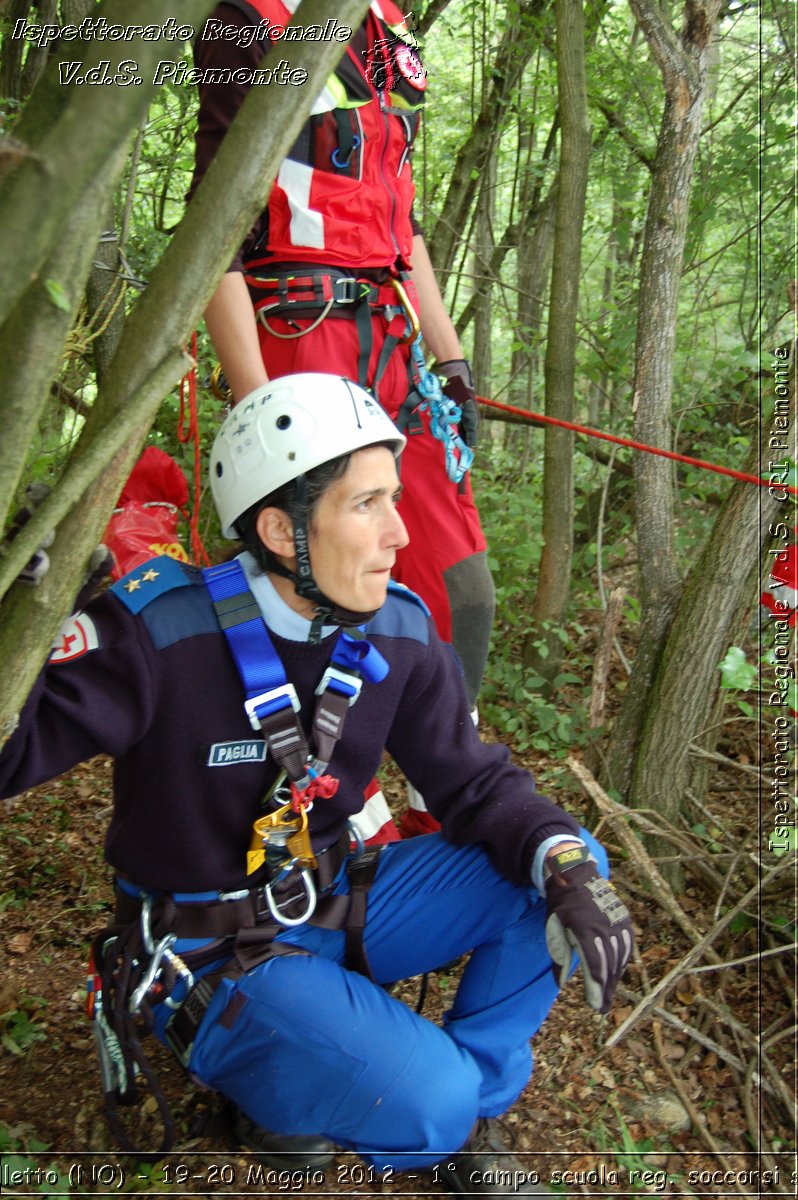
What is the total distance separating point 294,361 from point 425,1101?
210 cm

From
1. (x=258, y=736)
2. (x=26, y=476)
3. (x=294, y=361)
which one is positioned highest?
(x=294, y=361)

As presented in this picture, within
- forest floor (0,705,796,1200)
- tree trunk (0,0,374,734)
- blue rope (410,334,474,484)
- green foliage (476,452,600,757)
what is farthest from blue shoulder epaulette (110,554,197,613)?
green foliage (476,452,600,757)

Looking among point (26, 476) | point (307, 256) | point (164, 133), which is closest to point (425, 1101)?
point (26, 476)

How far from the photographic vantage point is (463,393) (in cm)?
350

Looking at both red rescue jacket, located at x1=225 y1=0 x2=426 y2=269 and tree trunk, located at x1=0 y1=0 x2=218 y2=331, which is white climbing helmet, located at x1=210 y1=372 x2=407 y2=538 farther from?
tree trunk, located at x1=0 y1=0 x2=218 y2=331

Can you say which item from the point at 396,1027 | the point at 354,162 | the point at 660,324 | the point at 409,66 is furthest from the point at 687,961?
the point at 409,66

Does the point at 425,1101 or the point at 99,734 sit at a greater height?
the point at 99,734

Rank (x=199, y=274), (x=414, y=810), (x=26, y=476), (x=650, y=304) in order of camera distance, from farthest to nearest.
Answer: (x=650, y=304), (x=414, y=810), (x=26, y=476), (x=199, y=274)

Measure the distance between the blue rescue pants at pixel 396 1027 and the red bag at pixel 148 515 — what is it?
1323 mm

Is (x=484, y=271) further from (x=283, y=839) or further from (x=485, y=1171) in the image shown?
(x=485, y=1171)

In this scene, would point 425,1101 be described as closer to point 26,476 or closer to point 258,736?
point 258,736

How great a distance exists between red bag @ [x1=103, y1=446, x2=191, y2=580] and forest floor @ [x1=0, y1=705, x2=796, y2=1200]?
48.5 inches

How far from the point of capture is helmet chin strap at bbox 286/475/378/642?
2361 millimetres

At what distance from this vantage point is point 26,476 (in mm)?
2537
